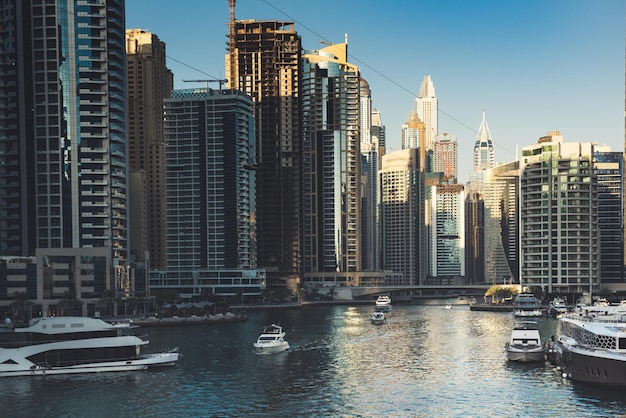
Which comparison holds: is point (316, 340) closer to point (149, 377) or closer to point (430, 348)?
point (430, 348)

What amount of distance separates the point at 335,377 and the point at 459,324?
305ft

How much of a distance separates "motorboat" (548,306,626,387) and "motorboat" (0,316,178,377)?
47825 mm

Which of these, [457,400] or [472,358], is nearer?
[457,400]

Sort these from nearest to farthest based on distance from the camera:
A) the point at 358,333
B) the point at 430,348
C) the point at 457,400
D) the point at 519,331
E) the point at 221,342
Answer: the point at 457,400 → the point at 519,331 → the point at 430,348 → the point at 221,342 → the point at 358,333

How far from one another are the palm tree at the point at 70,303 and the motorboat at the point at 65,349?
7790 centimetres

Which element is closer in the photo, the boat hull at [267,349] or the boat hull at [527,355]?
the boat hull at [527,355]

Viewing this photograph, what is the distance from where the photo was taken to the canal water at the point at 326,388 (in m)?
80.8

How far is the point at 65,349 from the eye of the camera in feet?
338

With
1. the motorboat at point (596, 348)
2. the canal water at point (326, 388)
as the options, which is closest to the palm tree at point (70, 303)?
the canal water at point (326, 388)

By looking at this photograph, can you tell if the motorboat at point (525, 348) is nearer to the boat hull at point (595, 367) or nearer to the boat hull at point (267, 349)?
the boat hull at point (595, 367)

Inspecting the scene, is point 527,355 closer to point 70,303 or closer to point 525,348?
point 525,348

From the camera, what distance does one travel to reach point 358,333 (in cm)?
16812

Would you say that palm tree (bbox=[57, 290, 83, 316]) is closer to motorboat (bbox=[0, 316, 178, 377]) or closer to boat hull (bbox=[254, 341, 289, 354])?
boat hull (bbox=[254, 341, 289, 354])

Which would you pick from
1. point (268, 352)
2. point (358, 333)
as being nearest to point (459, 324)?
point (358, 333)
